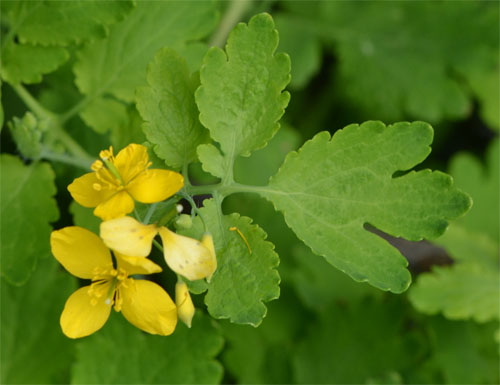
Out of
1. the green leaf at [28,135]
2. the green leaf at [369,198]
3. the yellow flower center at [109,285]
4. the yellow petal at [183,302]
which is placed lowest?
the green leaf at [369,198]

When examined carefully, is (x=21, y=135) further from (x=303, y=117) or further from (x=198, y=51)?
(x=303, y=117)

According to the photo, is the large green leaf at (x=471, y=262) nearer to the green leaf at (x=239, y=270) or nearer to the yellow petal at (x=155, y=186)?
the green leaf at (x=239, y=270)

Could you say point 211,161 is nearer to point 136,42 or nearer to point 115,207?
point 115,207

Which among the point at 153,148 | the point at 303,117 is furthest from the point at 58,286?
the point at 303,117

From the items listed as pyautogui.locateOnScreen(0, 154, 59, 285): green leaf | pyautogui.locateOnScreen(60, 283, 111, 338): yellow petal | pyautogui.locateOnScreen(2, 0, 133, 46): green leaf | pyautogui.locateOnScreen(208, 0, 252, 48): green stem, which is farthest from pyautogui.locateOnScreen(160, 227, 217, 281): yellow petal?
pyautogui.locateOnScreen(208, 0, 252, 48): green stem

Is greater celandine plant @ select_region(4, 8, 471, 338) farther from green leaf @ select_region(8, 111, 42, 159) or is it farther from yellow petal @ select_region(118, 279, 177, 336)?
green leaf @ select_region(8, 111, 42, 159)

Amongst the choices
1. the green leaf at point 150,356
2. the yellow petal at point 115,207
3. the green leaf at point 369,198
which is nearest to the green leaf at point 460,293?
the green leaf at point 150,356
